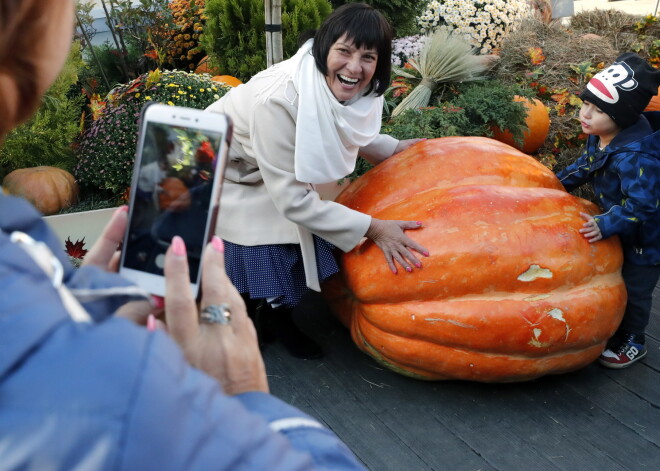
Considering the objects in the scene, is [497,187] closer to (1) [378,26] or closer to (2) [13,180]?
(1) [378,26]

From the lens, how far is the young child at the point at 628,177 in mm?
2332

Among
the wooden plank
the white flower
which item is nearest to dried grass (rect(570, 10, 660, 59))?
the white flower

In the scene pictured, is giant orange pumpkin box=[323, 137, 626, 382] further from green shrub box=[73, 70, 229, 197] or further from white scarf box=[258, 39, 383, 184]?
green shrub box=[73, 70, 229, 197]

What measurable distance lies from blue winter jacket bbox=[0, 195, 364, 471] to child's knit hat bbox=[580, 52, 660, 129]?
2.26m

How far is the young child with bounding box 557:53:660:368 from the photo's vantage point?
2332mm

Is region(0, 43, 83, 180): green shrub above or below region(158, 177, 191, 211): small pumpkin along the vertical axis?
below

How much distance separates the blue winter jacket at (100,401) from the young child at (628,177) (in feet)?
6.80

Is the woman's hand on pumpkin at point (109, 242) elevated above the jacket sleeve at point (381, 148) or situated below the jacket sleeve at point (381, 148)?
above

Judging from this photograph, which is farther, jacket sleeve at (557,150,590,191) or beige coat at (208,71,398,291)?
jacket sleeve at (557,150,590,191)

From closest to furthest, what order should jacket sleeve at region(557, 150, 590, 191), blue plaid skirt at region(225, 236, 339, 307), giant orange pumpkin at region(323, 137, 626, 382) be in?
1. giant orange pumpkin at region(323, 137, 626, 382)
2. blue plaid skirt at region(225, 236, 339, 307)
3. jacket sleeve at region(557, 150, 590, 191)

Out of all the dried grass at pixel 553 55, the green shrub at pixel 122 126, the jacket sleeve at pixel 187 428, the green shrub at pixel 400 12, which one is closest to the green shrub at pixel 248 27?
the green shrub at pixel 400 12

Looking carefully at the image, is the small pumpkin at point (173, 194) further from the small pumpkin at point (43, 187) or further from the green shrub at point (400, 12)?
the green shrub at point (400, 12)

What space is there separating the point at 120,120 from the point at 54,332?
3.39 m

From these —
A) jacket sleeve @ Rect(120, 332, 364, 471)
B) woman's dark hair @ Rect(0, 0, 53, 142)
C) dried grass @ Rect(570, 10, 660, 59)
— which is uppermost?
woman's dark hair @ Rect(0, 0, 53, 142)
